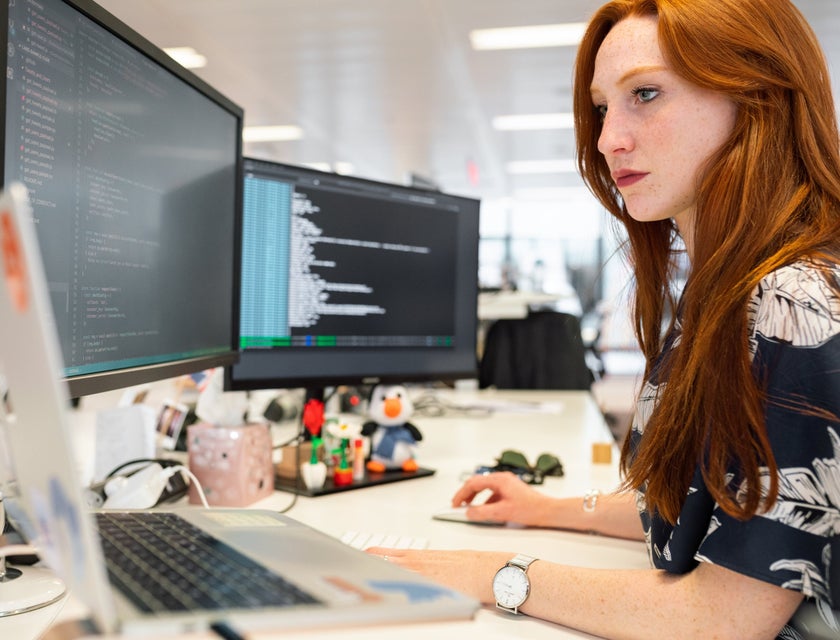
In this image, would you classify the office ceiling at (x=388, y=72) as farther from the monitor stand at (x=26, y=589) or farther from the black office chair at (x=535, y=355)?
the monitor stand at (x=26, y=589)

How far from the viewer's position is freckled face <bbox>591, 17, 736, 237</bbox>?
30.5 inches

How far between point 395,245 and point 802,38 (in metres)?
0.81

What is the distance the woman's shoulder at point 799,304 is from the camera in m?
0.59

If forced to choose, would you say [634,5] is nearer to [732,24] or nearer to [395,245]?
[732,24]

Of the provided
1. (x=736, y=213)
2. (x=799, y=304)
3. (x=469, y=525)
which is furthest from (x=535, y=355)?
(x=799, y=304)

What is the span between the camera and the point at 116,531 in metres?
0.55

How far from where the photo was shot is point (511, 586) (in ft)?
2.27

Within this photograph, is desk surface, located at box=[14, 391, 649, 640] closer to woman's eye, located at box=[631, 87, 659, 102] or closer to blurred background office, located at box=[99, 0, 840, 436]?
blurred background office, located at box=[99, 0, 840, 436]

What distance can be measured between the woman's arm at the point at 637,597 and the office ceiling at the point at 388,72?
1.58m

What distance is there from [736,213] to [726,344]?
0.17 meters

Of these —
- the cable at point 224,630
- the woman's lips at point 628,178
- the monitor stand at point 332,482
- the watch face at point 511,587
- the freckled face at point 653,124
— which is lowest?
the monitor stand at point 332,482

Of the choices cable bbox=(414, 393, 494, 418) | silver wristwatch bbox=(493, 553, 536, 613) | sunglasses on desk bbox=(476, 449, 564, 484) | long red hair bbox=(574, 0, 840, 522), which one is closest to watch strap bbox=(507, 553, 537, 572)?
silver wristwatch bbox=(493, 553, 536, 613)

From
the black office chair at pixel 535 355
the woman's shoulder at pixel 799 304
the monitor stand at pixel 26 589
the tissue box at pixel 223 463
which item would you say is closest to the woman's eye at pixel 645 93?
the woman's shoulder at pixel 799 304

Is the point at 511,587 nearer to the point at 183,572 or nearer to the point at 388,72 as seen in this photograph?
the point at 183,572
